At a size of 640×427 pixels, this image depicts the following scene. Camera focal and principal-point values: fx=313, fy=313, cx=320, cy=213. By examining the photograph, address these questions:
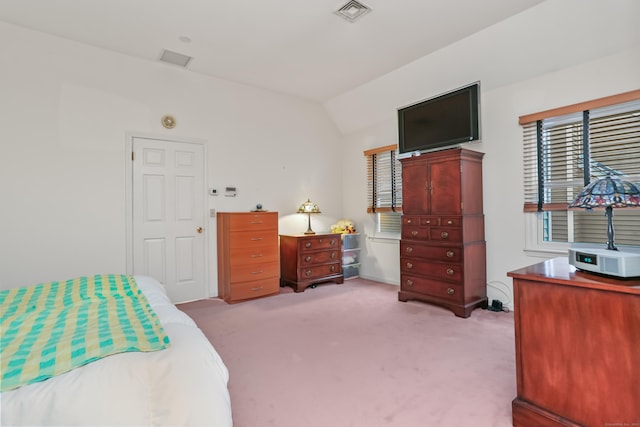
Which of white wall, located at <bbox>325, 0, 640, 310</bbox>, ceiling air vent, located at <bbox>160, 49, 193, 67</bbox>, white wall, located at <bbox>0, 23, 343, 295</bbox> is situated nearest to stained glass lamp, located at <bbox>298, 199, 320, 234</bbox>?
white wall, located at <bbox>0, 23, 343, 295</bbox>

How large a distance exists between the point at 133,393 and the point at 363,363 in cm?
159

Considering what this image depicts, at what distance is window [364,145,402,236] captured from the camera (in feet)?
15.2

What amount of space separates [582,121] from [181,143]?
14.1 feet

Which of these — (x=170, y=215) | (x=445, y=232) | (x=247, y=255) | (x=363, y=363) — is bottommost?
(x=363, y=363)

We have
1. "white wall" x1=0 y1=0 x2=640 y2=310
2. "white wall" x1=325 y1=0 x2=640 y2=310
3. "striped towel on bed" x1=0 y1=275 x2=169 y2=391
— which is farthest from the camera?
"white wall" x1=0 y1=0 x2=640 y2=310

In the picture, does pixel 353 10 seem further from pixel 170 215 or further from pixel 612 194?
pixel 170 215

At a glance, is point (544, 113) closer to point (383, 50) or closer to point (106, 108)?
point (383, 50)

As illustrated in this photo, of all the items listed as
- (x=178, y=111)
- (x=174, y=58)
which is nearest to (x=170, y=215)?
(x=178, y=111)

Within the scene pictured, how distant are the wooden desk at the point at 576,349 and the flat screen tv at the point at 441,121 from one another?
7.20ft

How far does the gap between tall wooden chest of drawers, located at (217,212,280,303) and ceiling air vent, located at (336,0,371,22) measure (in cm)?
238

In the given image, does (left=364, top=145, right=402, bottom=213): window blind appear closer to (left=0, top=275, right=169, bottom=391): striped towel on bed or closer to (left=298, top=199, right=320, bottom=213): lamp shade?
(left=298, top=199, right=320, bottom=213): lamp shade

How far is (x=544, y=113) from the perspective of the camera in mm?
3049

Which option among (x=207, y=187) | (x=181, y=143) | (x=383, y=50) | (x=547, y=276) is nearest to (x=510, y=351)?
(x=547, y=276)

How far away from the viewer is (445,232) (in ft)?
11.0
